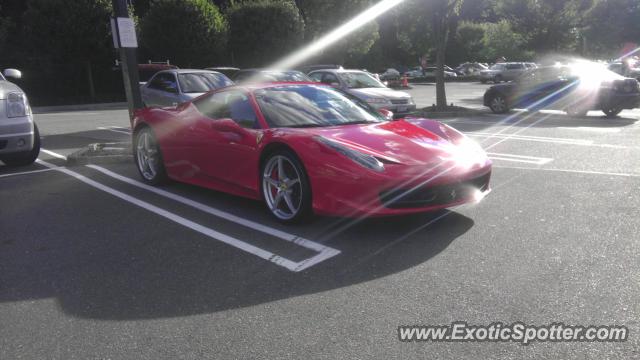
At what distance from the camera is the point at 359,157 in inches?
175

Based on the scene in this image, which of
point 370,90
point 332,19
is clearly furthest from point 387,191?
point 332,19

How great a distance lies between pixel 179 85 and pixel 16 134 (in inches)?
180

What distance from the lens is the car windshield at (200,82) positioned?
39.2 ft

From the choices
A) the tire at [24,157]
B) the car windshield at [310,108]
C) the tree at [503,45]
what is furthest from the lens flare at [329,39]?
the car windshield at [310,108]

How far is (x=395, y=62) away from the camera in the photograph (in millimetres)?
67375

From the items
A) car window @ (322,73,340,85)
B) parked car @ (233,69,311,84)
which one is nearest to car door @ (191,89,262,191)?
parked car @ (233,69,311,84)

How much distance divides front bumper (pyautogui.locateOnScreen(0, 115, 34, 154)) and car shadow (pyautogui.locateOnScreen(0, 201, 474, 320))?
3534mm

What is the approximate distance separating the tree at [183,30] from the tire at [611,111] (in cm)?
1925

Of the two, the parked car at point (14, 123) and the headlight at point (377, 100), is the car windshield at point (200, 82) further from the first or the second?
the parked car at point (14, 123)

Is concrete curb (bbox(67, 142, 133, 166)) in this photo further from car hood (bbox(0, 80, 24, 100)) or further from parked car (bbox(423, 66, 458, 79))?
parked car (bbox(423, 66, 458, 79))

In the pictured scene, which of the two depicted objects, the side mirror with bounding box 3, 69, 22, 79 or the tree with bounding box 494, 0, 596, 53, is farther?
the tree with bounding box 494, 0, 596, 53

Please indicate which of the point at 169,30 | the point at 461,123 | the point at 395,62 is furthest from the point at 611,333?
the point at 395,62

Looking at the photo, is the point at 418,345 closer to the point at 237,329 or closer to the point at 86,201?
the point at 237,329

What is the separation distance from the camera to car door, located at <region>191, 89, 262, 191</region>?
5242mm
